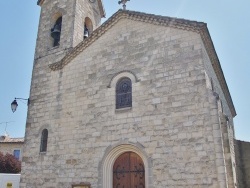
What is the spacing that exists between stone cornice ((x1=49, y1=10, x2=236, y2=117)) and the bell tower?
0.76 m

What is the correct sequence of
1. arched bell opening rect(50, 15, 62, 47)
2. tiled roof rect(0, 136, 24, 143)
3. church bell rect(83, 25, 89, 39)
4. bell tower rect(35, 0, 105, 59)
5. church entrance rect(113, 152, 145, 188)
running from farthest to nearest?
tiled roof rect(0, 136, 24, 143) < church bell rect(83, 25, 89, 39) < arched bell opening rect(50, 15, 62, 47) < bell tower rect(35, 0, 105, 59) < church entrance rect(113, 152, 145, 188)

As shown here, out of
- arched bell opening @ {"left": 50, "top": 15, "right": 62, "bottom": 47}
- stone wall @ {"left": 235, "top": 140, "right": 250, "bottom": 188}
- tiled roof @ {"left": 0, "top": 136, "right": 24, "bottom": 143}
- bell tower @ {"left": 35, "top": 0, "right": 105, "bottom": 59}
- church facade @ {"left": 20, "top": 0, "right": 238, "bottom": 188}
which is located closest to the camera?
church facade @ {"left": 20, "top": 0, "right": 238, "bottom": 188}

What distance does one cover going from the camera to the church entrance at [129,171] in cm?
876

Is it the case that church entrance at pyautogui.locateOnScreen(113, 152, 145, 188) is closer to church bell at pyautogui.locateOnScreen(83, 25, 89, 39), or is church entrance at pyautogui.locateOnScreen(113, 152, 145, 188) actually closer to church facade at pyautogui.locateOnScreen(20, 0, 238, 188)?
church facade at pyautogui.locateOnScreen(20, 0, 238, 188)

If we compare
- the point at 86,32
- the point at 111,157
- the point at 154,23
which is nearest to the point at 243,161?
the point at 111,157

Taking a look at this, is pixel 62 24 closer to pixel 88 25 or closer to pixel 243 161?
pixel 88 25

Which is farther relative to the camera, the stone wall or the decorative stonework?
the stone wall

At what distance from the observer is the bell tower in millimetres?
12156

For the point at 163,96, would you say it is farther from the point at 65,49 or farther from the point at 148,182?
the point at 65,49

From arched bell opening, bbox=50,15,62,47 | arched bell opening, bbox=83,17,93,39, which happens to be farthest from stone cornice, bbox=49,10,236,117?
arched bell opening, bbox=83,17,93,39

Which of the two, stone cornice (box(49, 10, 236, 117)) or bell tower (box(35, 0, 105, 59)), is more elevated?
bell tower (box(35, 0, 105, 59))

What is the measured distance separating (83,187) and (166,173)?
2909 millimetres

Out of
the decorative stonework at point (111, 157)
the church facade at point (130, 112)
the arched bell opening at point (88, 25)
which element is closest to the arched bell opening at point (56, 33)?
the church facade at point (130, 112)

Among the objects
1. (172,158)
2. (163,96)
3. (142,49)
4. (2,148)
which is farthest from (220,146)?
(2,148)
